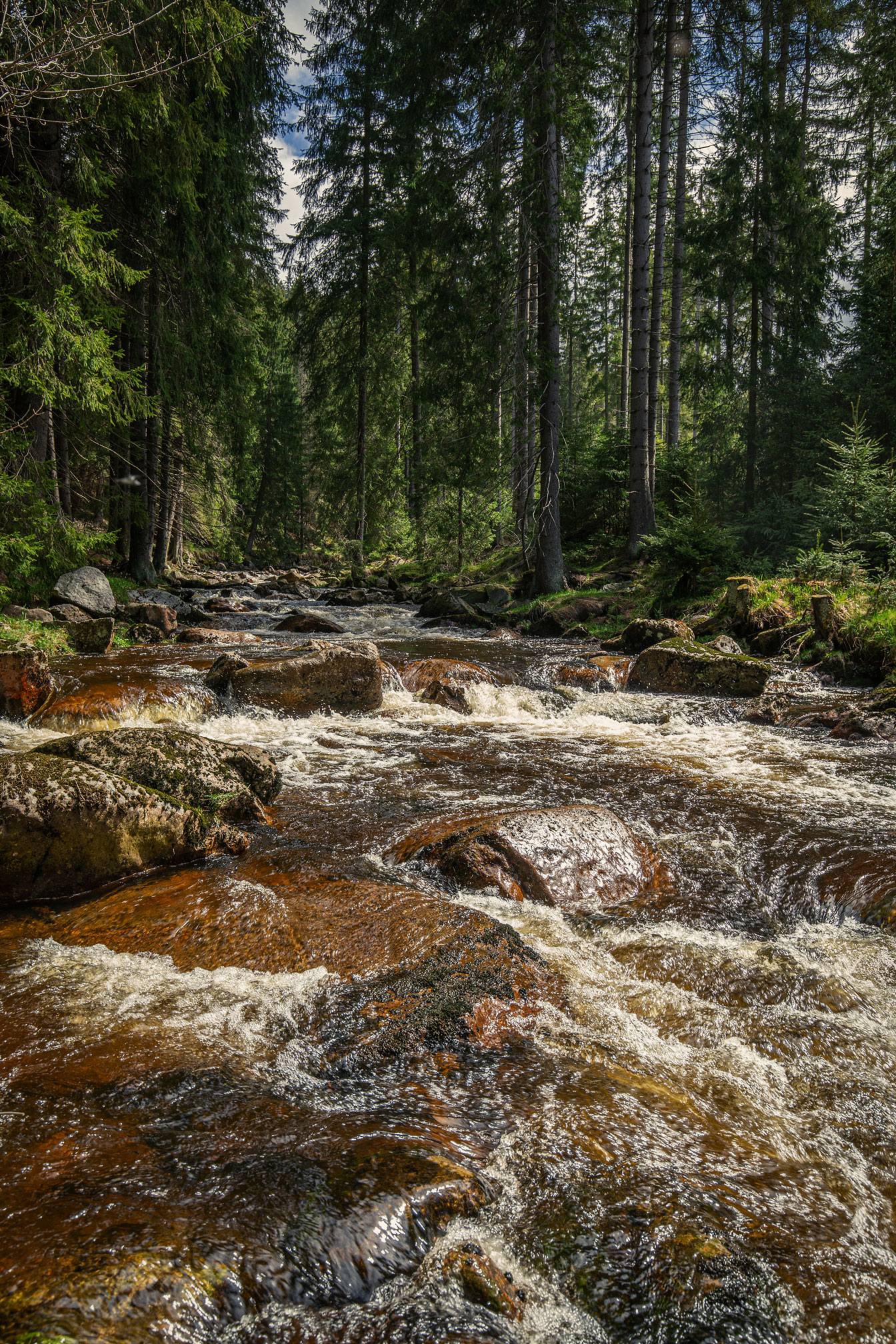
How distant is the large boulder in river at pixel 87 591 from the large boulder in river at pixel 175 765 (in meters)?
8.35

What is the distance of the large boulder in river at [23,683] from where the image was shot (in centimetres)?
714

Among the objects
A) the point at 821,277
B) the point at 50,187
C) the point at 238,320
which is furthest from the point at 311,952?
the point at 821,277

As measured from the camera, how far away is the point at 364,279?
2362 cm

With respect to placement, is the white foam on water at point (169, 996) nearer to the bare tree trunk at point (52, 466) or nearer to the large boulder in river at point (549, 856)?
the large boulder in river at point (549, 856)

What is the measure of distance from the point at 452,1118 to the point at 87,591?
41.1 feet

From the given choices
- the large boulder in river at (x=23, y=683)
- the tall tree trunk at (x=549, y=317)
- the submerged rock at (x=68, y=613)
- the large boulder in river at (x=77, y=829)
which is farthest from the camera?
the tall tree trunk at (x=549, y=317)

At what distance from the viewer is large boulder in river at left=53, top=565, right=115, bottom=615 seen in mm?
12023

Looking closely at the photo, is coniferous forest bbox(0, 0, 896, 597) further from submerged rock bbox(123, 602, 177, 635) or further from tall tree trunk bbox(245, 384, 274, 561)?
tall tree trunk bbox(245, 384, 274, 561)

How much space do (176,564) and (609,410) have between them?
3146cm

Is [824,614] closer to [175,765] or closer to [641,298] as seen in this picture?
[175,765]

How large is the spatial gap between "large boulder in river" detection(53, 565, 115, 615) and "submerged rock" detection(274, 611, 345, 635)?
3.33m

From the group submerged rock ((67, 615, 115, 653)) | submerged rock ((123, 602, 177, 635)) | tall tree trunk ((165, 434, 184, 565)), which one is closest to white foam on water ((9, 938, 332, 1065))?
submerged rock ((67, 615, 115, 653))

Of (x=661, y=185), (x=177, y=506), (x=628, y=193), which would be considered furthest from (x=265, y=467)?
(x=661, y=185)

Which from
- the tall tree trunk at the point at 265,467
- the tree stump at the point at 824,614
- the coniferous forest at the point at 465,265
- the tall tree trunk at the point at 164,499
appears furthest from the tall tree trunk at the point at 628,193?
the tall tree trunk at the point at 265,467
